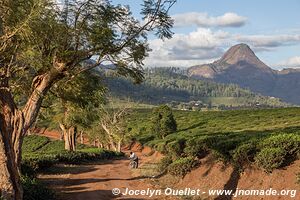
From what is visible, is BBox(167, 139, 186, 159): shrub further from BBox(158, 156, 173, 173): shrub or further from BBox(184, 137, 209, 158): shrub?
BBox(184, 137, 209, 158): shrub

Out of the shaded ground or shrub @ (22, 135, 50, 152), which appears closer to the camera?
the shaded ground

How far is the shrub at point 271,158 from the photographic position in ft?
52.6

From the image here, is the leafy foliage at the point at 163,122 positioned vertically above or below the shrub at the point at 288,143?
below

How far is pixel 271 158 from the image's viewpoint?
53.3 ft

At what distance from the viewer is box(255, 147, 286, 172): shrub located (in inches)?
632

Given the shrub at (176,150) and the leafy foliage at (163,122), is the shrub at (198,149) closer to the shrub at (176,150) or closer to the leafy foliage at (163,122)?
the shrub at (176,150)

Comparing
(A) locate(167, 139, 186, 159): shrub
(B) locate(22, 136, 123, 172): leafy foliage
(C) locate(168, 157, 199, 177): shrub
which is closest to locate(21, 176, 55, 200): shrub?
(B) locate(22, 136, 123, 172): leafy foliage

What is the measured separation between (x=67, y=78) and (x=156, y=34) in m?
4.68

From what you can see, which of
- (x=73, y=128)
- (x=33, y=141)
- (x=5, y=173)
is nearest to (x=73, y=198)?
(x=5, y=173)

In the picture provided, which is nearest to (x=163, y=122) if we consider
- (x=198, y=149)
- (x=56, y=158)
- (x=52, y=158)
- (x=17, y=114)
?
(x=56, y=158)

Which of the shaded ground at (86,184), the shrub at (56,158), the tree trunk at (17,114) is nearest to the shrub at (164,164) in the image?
the shaded ground at (86,184)

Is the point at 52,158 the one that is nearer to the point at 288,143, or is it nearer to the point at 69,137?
the point at 69,137

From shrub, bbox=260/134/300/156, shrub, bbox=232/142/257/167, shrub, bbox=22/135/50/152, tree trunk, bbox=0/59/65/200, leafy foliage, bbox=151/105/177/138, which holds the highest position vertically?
tree trunk, bbox=0/59/65/200

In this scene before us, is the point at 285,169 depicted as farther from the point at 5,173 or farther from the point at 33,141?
the point at 33,141
